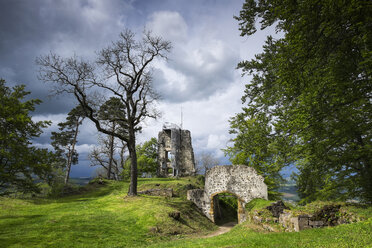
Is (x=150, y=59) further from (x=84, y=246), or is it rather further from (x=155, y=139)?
(x=155, y=139)

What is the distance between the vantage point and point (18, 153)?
11664 millimetres

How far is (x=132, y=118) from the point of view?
17.9 m

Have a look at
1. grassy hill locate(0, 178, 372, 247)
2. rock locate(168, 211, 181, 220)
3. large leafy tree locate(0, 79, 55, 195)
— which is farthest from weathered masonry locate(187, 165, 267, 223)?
large leafy tree locate(0, 79, 55, 195)

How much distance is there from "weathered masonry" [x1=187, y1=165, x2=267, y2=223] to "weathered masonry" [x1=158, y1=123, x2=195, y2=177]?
1469 centimetres

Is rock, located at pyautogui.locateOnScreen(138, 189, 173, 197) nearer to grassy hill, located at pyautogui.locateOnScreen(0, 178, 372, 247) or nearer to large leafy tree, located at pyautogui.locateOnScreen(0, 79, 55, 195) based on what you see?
grassy hill, located at pyautogui.locateOnScreen(0, 178, 372, 247)

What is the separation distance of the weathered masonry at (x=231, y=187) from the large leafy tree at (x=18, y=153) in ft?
40.6

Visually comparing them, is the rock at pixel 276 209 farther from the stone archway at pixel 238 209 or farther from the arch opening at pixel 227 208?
the arch opening at pixel 227 208

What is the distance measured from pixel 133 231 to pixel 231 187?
10058 mm

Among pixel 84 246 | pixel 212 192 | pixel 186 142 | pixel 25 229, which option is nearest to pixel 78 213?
pixel 25 229

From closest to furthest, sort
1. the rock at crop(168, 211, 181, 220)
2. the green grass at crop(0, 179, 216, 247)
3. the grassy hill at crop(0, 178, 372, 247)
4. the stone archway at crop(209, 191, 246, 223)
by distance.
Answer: the grassy hill at crop(0, 178, 372, 247), the green grass at crop(0, 179, 216, 247), the rock at crop(168, 211, 181, 220), the stone archway at crop(209, 191, 246, 223)

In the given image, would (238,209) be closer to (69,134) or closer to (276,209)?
(276,209)

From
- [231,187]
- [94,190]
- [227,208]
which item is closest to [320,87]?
[231,187]

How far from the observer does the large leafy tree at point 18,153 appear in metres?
11.4

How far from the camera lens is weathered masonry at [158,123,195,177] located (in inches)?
1346
